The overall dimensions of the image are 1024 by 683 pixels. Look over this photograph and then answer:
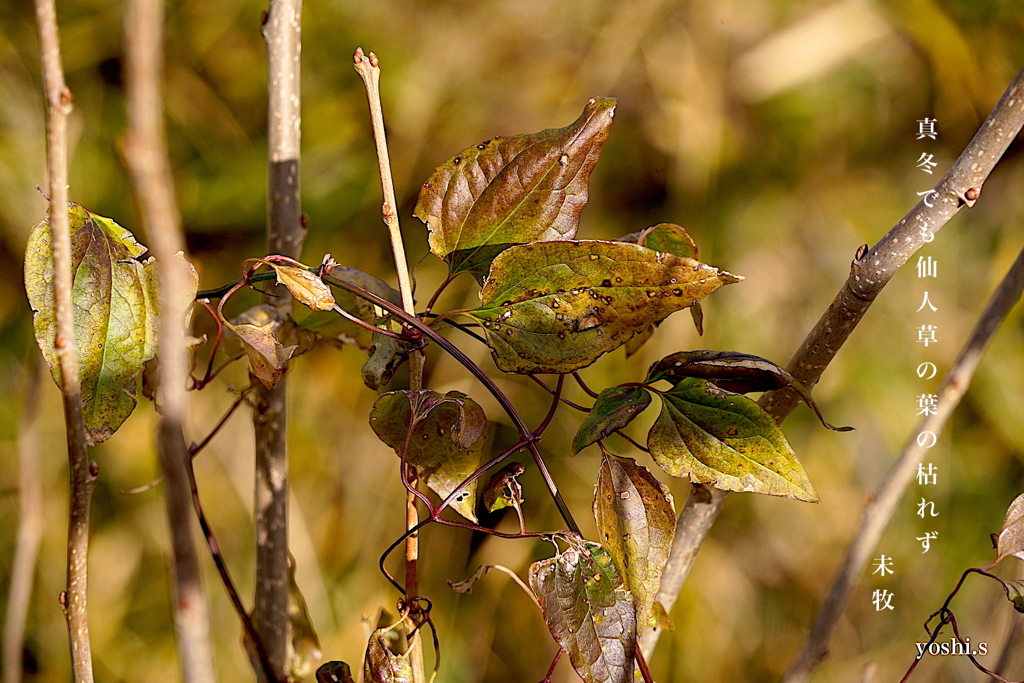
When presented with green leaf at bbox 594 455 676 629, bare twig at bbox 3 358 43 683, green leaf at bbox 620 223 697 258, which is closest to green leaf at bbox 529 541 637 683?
green leaf at bbox 594 455 676 629

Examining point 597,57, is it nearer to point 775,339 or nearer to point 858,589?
point 775,339

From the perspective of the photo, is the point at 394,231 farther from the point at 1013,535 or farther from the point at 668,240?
the point at 1013,535

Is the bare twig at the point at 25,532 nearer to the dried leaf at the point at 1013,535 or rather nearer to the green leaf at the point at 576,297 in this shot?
the green leaf at the point at 576,297

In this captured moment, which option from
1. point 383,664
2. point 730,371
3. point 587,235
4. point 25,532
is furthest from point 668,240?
point 587,235

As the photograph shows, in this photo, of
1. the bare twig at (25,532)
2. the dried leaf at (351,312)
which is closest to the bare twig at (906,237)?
the dried leaf at (351,312)

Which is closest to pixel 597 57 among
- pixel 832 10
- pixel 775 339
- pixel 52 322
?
pixel 832 10

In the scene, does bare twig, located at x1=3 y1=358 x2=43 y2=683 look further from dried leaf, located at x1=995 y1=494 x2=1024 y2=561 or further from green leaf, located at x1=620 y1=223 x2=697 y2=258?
dried leaf, located at x1=995 y1=494 x2=1024 y2=561
